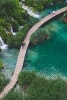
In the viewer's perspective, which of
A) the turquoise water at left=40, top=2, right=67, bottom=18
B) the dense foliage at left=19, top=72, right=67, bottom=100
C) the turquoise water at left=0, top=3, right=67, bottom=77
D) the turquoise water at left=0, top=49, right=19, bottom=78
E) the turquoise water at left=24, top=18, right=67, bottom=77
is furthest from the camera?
the turquoise water at left=40, top=2, right=67, bottom=18

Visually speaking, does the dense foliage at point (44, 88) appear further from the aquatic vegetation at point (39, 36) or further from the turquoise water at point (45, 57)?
the aquatic vegetation at point (39, 36)

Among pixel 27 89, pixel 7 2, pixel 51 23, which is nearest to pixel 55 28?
pixel 51 23

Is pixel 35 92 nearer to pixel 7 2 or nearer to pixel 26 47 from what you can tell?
pixel 26 47

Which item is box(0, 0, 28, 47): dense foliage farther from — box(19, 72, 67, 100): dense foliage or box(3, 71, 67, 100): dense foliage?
box(19, 72, 67, 100): dense foliage

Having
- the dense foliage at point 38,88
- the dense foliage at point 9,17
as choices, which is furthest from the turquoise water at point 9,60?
the dense foliage at point 38,88

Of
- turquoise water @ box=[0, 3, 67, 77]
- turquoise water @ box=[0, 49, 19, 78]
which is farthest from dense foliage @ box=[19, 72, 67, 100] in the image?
turquoise water @ box=[0, 3, 67, 77]

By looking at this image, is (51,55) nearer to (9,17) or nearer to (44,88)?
(9,17)
